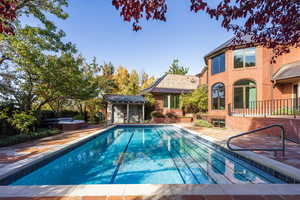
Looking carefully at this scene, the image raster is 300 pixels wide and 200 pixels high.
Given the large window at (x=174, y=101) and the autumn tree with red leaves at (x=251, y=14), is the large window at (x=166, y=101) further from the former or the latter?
the autumn tree with red leaves at (x=251, y=14)

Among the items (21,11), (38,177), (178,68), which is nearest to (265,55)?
(38,177)

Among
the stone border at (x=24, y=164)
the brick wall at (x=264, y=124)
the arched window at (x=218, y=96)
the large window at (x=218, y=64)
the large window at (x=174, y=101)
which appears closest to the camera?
the stone border at (x=24, y=164)

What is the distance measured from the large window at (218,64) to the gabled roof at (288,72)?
424 cm

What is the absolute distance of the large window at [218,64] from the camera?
14234mm

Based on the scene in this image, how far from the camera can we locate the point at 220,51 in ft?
46.5

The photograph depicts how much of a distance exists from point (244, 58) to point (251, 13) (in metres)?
11.5

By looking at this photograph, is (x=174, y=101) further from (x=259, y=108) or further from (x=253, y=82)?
(x=259, y=108)

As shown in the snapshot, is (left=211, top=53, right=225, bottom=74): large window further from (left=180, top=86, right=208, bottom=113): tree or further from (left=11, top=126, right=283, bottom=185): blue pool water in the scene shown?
(left=11, top=126, right=283, bottom=185): blue pool water

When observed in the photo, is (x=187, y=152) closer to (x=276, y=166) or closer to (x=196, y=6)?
(x=276, y=166)

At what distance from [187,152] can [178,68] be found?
44.6 metres

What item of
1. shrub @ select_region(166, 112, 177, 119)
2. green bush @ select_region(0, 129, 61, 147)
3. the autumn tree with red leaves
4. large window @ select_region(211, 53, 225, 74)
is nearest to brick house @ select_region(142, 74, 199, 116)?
shrub @ select_region(166, 112, 177, 119)

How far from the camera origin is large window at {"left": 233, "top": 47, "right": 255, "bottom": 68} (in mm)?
12680

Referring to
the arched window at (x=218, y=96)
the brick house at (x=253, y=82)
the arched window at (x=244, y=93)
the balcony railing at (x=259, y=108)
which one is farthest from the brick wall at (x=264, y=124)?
the arched window at (x=218, y=96)

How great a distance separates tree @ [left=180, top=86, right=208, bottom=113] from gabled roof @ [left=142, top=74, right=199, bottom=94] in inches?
107
